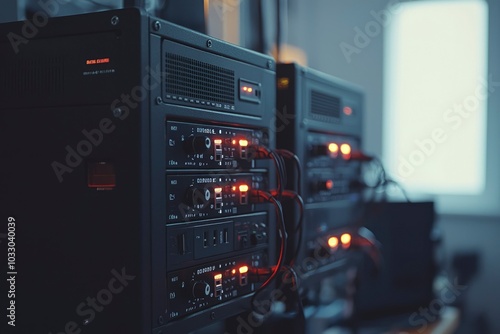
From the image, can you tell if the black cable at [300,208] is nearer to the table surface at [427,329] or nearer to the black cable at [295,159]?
the black cable at [295,159]

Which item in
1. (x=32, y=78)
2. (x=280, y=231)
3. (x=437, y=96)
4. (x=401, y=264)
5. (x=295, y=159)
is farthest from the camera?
(x=437, y=96)

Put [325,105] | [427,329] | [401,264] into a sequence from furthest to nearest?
[401,264]
[427,329]
[325,105]

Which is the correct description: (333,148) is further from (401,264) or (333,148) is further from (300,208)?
(401,264)

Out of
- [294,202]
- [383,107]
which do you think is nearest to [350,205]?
[294,202]

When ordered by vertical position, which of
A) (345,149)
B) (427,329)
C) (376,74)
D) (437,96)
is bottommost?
(427,329)

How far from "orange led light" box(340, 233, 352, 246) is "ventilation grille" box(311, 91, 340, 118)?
271mm

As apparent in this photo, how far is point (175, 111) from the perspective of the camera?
795mm

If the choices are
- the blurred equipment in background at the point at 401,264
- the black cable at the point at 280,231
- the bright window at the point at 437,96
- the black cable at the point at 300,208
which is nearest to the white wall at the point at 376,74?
the bright window at the point at 437,96

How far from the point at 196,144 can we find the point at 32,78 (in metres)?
0.23

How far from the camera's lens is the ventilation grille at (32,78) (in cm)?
78

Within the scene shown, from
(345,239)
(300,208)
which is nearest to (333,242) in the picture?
(345,239)

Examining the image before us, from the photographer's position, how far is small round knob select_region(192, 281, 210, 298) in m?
0.83

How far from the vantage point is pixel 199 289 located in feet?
2.74

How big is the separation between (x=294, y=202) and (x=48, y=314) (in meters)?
0.54
